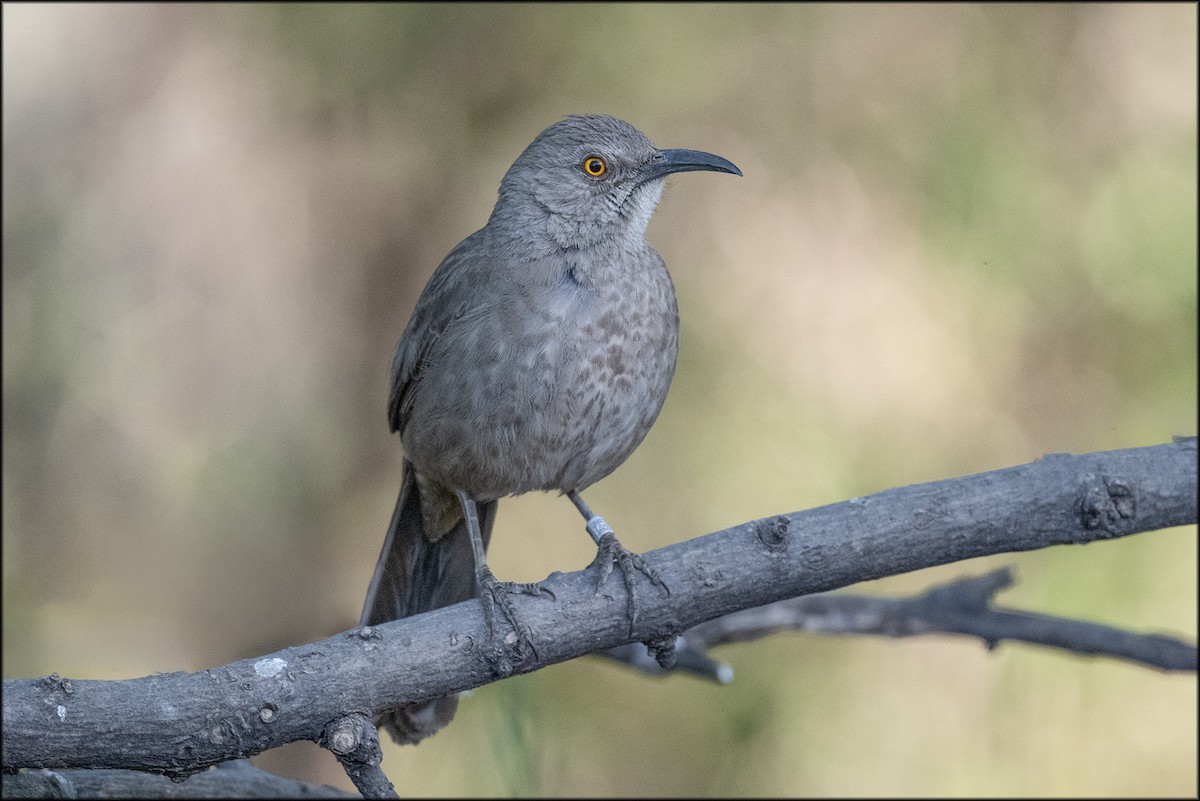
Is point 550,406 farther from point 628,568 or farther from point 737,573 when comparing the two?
point 737,573

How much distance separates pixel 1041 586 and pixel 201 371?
14.1 feet

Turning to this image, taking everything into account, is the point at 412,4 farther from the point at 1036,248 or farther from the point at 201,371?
the point at 1036,248

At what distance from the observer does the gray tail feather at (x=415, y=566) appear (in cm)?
421

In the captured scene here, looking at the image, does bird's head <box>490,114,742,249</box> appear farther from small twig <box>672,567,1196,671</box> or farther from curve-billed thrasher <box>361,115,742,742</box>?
small twig <box>672,567,1196,671</box>

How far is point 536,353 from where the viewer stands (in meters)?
3.62

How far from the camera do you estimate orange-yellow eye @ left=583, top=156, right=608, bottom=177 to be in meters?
4.02

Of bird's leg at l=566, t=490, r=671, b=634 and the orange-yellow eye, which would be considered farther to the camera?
the orange-yellow eye

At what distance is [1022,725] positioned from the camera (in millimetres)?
5551

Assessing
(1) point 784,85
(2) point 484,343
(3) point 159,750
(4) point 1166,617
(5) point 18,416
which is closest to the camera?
(3) point 159,750

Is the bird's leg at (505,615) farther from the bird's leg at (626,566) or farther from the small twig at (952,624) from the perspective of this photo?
the small twig at (952,624)

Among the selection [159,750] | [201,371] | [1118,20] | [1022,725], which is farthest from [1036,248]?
[159,750]

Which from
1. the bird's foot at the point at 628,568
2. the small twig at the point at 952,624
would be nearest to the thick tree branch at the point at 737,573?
the bird's foot at the point at 628,568

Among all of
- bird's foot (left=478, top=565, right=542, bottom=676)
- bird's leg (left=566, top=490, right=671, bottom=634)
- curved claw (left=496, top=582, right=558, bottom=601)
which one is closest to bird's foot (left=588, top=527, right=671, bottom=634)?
bird's leg (left=566, top=490, right=671, bottom=634)

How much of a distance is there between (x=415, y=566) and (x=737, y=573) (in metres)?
1.67
